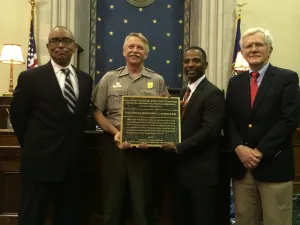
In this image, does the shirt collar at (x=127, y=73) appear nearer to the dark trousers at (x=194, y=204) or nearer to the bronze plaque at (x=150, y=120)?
the bronze plaque at (x=150, y=120)

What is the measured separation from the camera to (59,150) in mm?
2615

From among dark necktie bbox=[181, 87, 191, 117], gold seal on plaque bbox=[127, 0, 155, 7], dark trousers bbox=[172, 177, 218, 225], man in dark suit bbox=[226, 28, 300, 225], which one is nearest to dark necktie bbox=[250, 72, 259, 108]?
man in dark suit bbox=[226, 28, 300, 225]

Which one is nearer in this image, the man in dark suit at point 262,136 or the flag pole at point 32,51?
the man in dark suit at point 262,136

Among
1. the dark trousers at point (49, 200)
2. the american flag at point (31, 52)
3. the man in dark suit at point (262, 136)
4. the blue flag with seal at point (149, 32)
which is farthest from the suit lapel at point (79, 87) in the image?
the blue flag with seal at point (149, 32)

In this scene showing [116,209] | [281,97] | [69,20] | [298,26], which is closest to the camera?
[281,97]

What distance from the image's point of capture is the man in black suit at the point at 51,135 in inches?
102

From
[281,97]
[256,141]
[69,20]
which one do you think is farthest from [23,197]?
[69,20]

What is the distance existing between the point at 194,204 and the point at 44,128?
3.75 feet

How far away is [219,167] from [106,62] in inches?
178

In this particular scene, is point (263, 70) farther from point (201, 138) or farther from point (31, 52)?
point (31, 52)

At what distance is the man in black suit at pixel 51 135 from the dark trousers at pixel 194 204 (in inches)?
27.4

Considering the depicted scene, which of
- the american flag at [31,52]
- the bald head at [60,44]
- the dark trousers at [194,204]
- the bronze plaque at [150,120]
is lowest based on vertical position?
the dark trousers at [194,204]

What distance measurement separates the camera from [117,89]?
2.90 m

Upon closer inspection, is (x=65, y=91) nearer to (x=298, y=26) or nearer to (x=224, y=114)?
(x=224, y=114)
